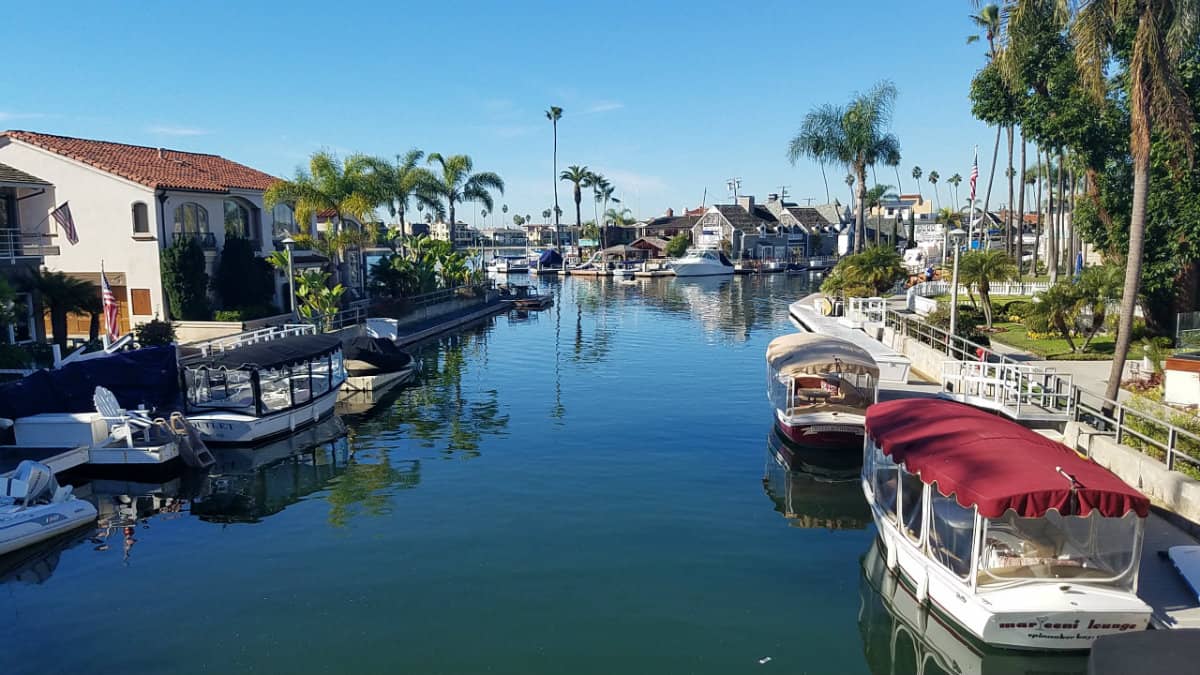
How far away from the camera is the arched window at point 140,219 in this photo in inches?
1446

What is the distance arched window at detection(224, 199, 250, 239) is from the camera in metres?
41.3

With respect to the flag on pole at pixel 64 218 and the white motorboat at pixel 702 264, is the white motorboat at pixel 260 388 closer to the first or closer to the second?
the flag on pole at pixel 64 218

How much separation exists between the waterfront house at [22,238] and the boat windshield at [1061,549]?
29.6m

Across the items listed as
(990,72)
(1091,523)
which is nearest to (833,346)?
(1091,523)

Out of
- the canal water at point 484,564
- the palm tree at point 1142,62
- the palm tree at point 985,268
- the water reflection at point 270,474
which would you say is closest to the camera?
the canal water at point 484,564

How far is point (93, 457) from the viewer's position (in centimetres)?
2108

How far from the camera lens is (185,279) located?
1449 inches

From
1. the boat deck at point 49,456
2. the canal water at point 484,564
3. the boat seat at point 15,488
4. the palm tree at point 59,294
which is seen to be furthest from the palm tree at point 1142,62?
the palm tree at point 59,294

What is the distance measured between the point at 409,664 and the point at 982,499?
8804 millimetres

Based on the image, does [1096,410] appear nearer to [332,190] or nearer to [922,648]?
[922,648]

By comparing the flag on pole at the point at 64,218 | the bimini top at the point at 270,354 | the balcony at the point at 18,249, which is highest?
the flag on pole at the point at 64,218

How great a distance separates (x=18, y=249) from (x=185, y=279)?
6.82 metres

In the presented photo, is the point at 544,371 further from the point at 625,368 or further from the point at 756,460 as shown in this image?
the point at 756,460

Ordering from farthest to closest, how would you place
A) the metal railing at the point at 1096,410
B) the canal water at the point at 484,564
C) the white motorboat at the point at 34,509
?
the white motorboat at the point at 34,509, the metal railing at the point at 1096,410, the canal water at the point at 484,564
